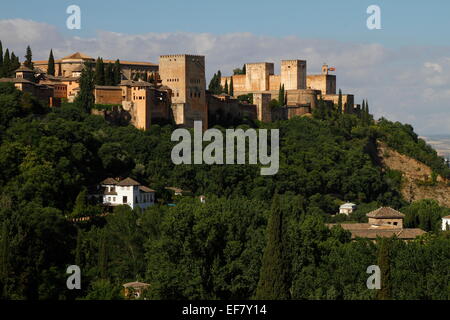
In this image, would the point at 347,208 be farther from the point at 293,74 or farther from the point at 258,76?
the point at 258,76

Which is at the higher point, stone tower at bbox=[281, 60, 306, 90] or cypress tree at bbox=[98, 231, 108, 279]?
stone tower at bbox=[281, 60, 306, 90]

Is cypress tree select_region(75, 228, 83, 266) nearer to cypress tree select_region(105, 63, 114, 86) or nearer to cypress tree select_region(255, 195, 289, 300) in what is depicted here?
cypress tree select_region(255, 195, 289, 300)

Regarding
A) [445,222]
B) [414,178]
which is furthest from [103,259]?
[414,178]

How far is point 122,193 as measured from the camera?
52250mm

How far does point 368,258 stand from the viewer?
38500mm

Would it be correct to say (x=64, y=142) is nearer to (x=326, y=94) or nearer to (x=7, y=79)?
(x=7, y=79)

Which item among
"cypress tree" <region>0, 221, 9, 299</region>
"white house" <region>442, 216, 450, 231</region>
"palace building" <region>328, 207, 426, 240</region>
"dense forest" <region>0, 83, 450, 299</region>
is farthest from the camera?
"white house" <region>442, 216, 450, 231</region>

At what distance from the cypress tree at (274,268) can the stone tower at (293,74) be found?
5474 centimetres

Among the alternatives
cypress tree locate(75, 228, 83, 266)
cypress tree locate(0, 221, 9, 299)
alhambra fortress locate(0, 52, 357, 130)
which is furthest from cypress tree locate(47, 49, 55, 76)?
cypress tree locate(0, 221, 9, 299)

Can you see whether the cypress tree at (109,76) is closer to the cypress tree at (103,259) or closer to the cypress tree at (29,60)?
the cypress tree at (29,60)

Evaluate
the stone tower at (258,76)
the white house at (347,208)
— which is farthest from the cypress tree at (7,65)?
the stone tower at (258,76)

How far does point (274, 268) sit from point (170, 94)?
118ft

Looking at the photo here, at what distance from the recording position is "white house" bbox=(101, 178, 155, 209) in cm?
5203
